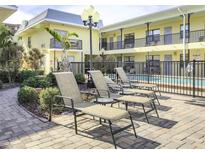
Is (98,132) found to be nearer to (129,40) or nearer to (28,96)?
(28,96)

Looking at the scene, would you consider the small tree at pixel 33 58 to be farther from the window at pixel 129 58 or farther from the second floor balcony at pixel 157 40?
the window at pixel 129 58

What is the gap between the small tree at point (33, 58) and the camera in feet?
52.5

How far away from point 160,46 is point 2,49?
13296mm

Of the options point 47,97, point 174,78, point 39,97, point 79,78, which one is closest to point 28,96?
point 39,97

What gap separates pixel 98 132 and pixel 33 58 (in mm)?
12851

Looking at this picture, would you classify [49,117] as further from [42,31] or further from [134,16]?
[42,31]

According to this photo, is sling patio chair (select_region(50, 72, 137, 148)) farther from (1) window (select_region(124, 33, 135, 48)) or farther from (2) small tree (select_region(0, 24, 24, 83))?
(1) window (select_region(124, 33, 135, 48))

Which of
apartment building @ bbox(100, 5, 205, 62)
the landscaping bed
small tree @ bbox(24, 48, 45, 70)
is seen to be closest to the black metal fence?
small tree @ bbox(24, 48, 45, 70)

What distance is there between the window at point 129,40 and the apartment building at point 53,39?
12.3 ft

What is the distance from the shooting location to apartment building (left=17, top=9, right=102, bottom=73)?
2167 cm

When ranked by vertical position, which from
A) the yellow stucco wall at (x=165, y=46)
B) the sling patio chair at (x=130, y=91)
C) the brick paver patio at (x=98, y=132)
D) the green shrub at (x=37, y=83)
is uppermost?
the yellow stucco wall at (x=165, y=46)

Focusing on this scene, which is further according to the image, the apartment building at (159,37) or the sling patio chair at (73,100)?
the apartment building at (159,37)

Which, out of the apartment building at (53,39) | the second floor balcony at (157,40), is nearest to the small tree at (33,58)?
the apartment building at (53,39)

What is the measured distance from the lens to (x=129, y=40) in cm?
2475
